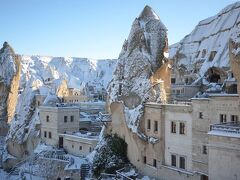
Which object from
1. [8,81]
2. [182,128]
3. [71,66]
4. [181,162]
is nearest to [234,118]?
[182,128]

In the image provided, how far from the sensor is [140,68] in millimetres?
42125

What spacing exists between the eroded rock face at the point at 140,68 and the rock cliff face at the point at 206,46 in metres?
15.9

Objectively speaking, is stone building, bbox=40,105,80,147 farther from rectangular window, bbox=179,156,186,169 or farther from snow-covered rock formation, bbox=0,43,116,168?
rectangular window, bbox=179,156,186,169

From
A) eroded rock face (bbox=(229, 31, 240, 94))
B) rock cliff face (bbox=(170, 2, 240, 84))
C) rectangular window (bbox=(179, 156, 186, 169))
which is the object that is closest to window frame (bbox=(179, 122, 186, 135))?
rectangular window (bbox=(179, 156, 186, 169))

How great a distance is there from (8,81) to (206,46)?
128 ft

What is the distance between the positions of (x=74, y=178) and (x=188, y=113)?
15.8 m

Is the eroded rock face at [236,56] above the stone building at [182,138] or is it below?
above

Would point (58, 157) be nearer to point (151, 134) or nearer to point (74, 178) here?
point (74, 178)

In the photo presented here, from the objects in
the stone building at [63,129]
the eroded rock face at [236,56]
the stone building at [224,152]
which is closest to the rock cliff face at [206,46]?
the stone building at [63,129]

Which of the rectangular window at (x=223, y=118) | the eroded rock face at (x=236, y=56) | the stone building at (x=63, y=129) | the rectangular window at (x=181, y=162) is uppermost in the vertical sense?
the eroded rock face at (x=236, y=56)

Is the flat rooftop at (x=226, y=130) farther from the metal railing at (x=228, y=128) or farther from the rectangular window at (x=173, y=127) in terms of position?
the rectangular window at (x=173, y=127)

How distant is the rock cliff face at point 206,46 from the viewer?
5971 centimetres

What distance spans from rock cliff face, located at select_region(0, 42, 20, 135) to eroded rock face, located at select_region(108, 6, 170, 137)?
38.0m

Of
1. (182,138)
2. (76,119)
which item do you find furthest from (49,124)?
(182,138)
